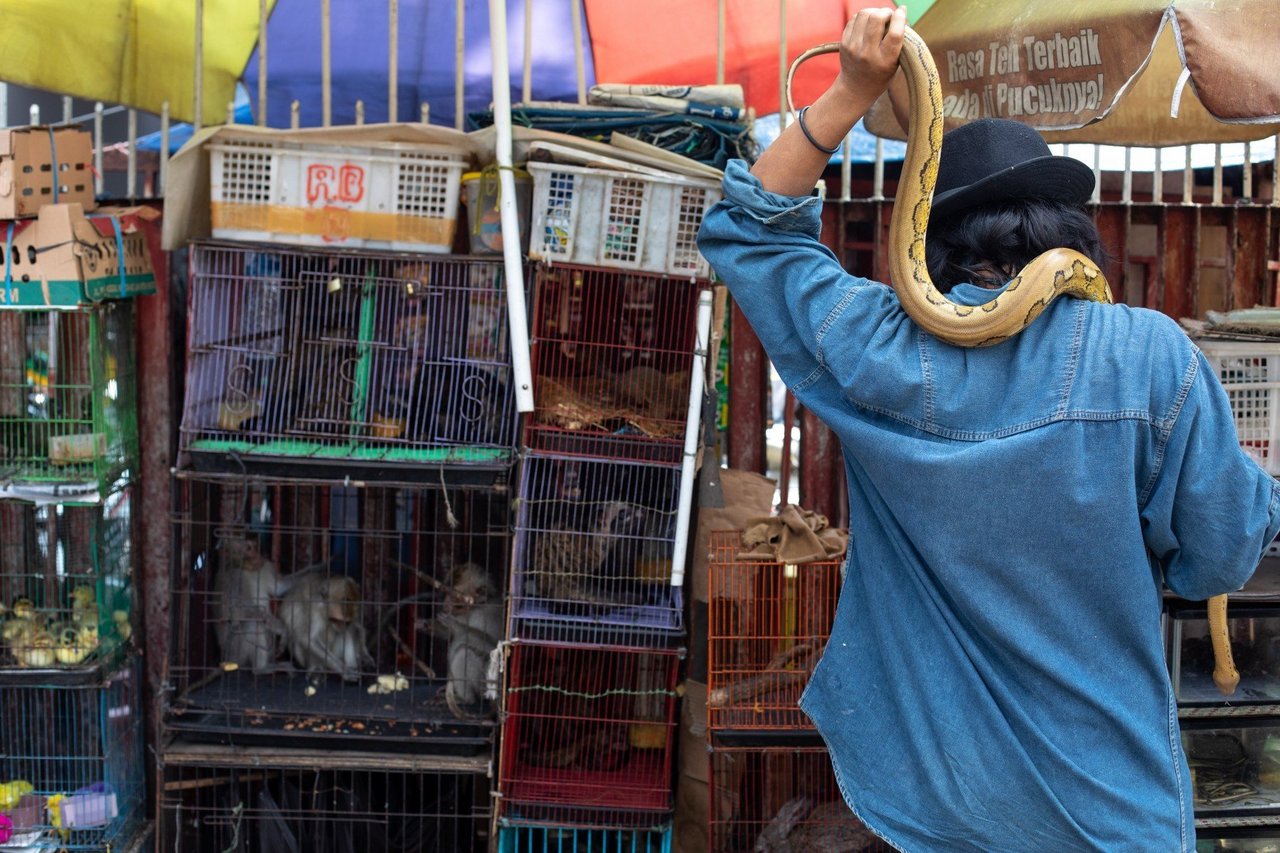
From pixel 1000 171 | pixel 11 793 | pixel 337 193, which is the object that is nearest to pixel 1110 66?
pixel 1000 171

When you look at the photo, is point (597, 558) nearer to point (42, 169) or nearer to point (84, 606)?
point (84, 606)

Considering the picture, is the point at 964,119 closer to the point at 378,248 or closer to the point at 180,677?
the point at 378,248

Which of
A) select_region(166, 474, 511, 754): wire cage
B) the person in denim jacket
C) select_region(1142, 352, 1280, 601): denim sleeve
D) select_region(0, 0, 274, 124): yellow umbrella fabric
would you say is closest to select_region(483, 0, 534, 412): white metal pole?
select_region(166, 474, 511, 754): wire cage

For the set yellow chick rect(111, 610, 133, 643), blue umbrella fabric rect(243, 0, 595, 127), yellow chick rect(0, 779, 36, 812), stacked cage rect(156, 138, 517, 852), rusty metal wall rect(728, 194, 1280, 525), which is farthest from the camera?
blue umbrella fabric rect(243, 0, 595, 127)

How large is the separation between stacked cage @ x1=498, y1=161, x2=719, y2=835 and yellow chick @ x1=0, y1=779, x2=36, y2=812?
1.64m

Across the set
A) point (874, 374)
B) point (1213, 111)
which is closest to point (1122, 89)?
point (1213, 111)

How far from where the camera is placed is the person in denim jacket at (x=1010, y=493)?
1.86 meters

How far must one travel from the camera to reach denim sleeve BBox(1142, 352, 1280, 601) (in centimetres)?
187

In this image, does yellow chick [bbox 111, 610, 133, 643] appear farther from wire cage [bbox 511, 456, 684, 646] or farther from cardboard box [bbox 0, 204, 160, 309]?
wire cage [bbox 511, 456, 684, 646]

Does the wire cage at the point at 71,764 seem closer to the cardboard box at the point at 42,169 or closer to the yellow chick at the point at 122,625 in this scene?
the yellow chick at the point at 122,625

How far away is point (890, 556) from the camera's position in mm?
2117

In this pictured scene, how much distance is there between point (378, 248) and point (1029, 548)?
8.29 ft

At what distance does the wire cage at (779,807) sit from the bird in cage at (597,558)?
2.06ft

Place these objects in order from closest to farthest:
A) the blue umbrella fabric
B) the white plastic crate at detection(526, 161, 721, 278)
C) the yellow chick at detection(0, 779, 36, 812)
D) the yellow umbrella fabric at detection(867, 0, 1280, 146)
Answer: the yellow umbrella fabric at detection(867, 0, 1280, 146)
the white plastic crate at detection(526, 161, 721, 278)
the yellow chick at detection(0, 779, 36, 812)
the blue umbrella fabric
